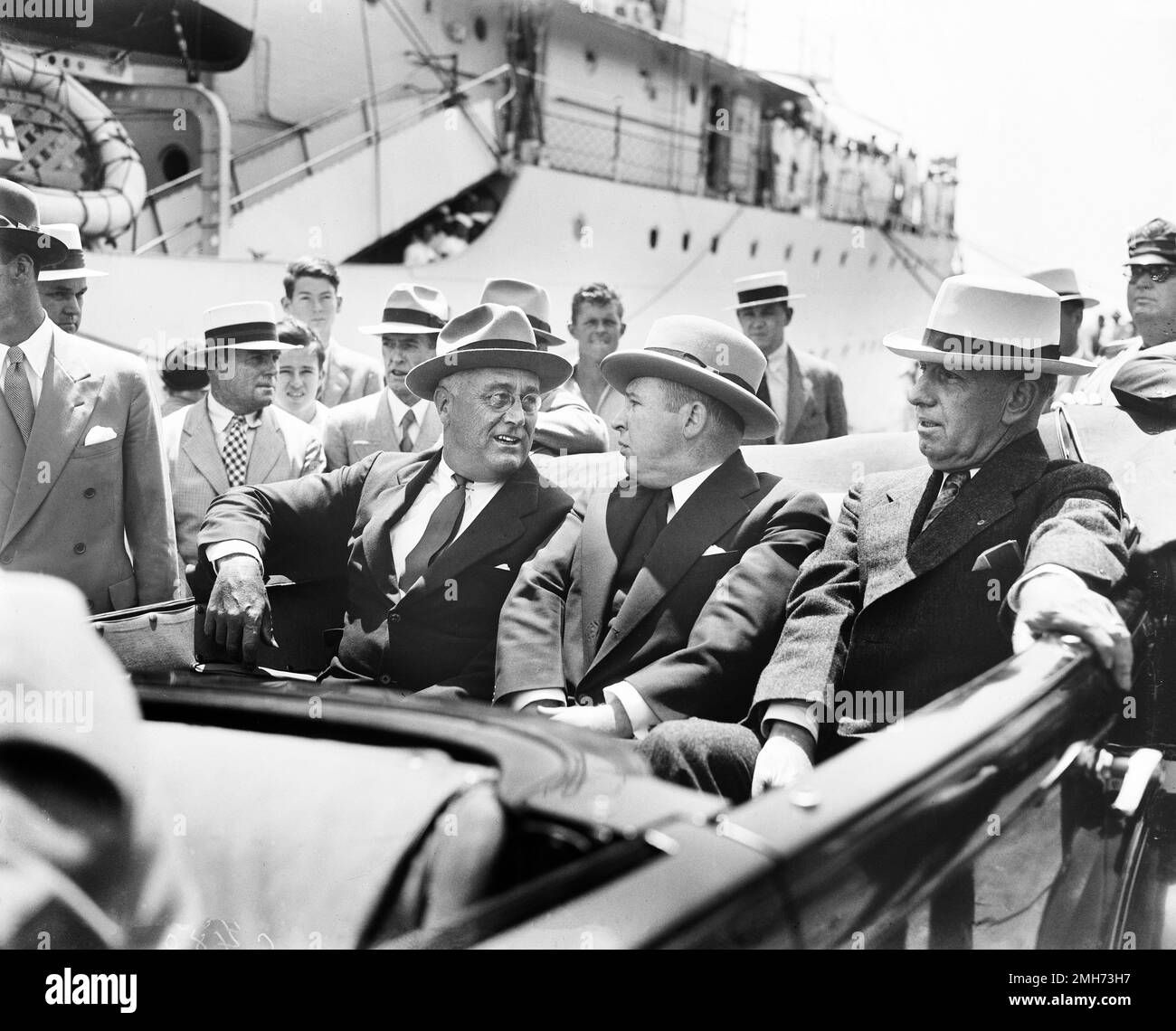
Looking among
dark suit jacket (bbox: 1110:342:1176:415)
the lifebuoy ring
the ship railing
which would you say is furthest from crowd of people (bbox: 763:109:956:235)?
dark suit jacket (bbox: 1110:342:1176:415)

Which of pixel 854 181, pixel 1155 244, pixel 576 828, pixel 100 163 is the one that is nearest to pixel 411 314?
pixel 1155 244

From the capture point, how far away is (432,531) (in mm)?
3102

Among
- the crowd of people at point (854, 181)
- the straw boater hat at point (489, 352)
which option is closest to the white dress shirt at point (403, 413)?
the straw boater hat at point (489, 352)

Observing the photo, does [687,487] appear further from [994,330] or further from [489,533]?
[994,330]

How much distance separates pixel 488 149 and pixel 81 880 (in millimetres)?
11696

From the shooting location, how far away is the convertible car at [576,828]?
1287 mm

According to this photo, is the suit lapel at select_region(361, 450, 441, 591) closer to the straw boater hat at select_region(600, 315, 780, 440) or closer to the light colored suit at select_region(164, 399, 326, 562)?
the straw boater hat at select_region(600, 315, 780, 440)

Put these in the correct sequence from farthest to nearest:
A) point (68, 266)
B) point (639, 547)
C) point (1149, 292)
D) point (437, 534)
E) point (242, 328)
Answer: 1. point (68, 266)
2. point (1149, 292)
3. point (242, 328)
4. point (437, 534)
5. point (639, 547)

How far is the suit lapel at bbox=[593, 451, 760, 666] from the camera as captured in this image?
272cm

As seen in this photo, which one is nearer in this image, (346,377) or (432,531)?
(432,531)

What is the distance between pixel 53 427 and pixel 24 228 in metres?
0.49

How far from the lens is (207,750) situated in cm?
156

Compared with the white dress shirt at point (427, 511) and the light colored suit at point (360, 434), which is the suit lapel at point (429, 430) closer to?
the light colored suit at point (360, 434)
